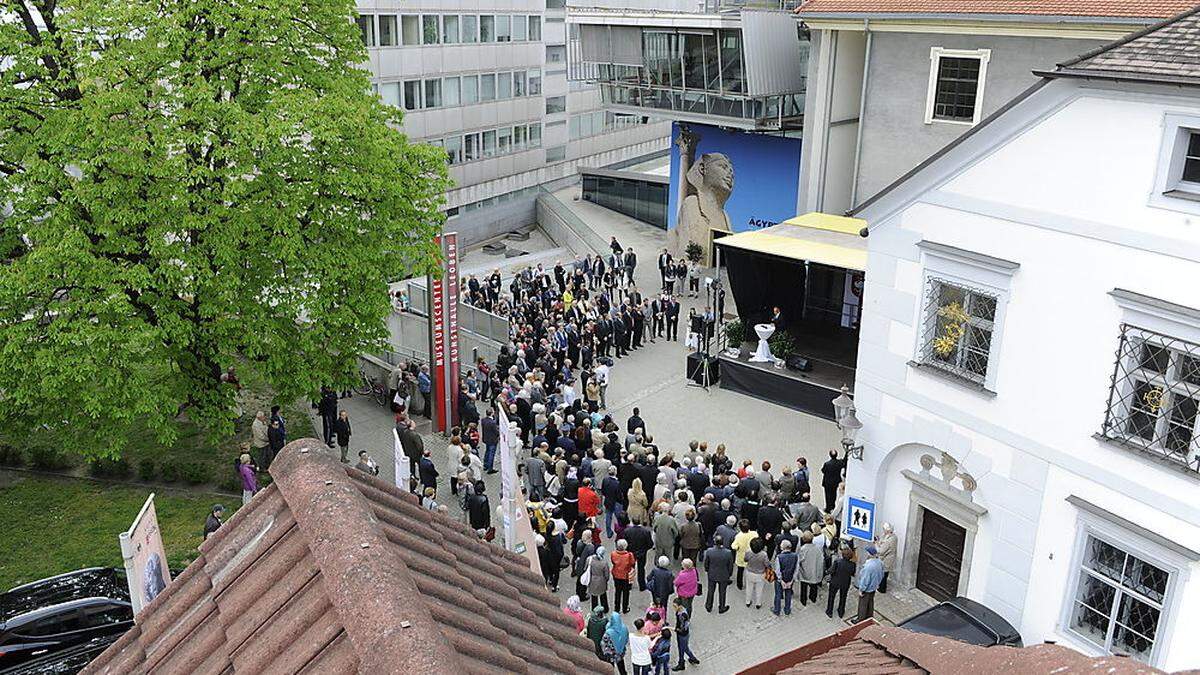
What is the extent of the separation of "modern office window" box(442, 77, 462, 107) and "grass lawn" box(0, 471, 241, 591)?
75.2 feet

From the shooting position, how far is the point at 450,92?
3884 cm

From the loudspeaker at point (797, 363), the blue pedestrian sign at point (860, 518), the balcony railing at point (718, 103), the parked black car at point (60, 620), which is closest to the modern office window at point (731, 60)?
the balcony railing at point (718, 103)

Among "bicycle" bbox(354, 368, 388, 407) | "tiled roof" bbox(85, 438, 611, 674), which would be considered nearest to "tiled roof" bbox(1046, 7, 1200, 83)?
"tiled roof" bbox(85, 438, 611, 674)

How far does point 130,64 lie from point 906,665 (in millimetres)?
15915

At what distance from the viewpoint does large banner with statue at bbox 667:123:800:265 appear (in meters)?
34.3

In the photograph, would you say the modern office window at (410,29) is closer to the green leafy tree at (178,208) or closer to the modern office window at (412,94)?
the modern office window at (412,94)

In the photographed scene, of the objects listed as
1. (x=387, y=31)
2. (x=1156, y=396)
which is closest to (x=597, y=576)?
(x=1156, y=396)

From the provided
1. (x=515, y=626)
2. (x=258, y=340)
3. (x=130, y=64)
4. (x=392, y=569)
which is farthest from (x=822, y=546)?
(x=130, y=64)

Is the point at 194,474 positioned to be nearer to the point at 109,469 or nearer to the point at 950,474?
the point at 109,469

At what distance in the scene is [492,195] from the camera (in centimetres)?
4272

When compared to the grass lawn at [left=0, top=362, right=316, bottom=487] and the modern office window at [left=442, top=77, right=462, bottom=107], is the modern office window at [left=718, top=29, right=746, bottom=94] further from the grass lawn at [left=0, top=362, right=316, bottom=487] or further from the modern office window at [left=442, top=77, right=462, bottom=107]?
the grass lawn at [left=0, top=362, right=316, bottom=487]

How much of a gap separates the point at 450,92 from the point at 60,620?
28.7 m

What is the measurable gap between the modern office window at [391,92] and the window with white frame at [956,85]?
19039 millimetres

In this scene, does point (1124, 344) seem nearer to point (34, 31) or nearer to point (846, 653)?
point (846, 653)
